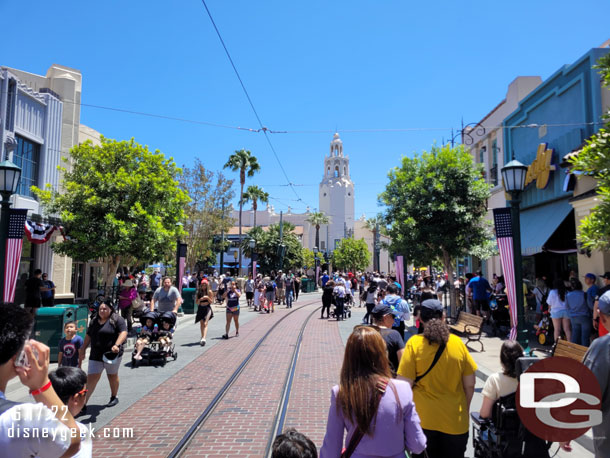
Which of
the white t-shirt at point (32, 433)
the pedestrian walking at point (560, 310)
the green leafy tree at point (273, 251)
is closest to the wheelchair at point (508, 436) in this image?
the white t-shirt at point (32, 433)

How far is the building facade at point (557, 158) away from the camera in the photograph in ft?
40.1

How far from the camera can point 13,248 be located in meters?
8.32

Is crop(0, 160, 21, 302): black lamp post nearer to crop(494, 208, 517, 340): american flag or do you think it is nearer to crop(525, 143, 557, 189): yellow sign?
crop(494, 208, 517, 340): american flag

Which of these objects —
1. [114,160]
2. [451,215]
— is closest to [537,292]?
[451,215]

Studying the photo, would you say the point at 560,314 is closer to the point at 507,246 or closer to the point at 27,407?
the point at 507,246

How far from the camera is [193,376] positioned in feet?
26.8

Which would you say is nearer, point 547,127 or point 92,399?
point 92,399

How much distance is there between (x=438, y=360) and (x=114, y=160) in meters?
13.6

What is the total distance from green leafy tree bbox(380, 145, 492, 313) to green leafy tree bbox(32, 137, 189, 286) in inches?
309

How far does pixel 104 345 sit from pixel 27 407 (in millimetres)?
4592

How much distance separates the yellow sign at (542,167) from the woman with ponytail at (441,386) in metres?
12.9

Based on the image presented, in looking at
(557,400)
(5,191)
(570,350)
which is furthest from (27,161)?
(557,400)

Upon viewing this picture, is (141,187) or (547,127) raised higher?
(547,127)

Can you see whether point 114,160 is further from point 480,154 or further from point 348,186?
point 348,186
